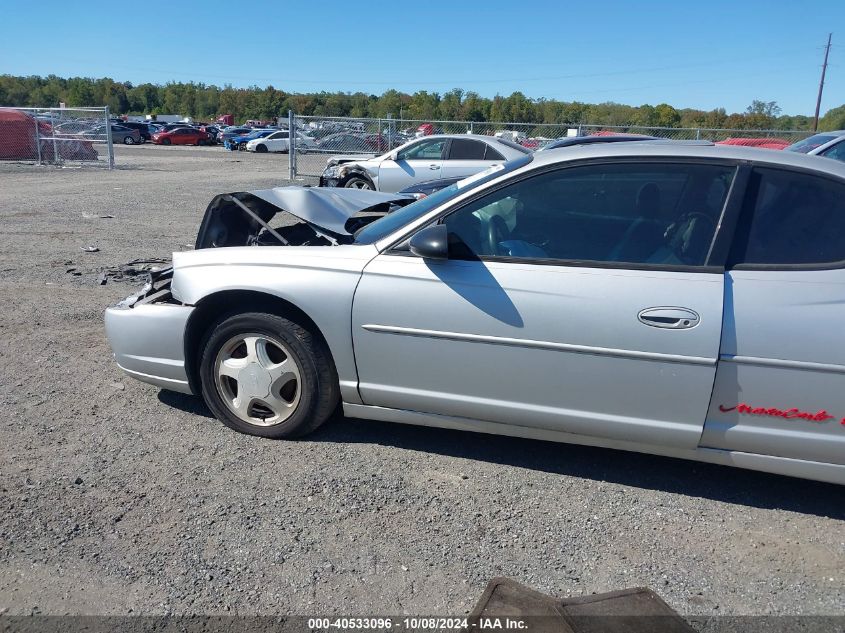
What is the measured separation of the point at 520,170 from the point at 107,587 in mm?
2580

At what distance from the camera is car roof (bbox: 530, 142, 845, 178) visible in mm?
3268

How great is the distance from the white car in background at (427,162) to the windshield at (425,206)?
1006 centimetres

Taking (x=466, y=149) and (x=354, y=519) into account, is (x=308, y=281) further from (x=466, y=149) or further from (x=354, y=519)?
(x=466, y=149)

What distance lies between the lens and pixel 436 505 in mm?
3291

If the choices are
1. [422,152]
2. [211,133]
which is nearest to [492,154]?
[422,152]

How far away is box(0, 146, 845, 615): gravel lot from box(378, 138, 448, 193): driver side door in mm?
10208

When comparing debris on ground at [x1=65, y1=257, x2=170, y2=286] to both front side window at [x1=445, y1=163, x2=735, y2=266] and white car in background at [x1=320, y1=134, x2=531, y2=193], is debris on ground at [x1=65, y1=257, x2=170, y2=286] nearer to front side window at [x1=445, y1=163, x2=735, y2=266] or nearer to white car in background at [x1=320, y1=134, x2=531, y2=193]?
front side window at [x1=445, y1=163, x2=735, y2=266]

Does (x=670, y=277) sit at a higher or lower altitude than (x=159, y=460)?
higher

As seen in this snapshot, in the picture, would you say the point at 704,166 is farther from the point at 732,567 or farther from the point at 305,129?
the point at 305,129

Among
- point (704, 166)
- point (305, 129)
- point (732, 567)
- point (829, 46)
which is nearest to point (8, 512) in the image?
point (732, 567)

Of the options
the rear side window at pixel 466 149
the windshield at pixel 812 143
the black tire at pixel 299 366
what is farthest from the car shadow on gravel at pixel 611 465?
the rear side window at pixel 466 149

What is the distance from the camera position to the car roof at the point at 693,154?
3268mm

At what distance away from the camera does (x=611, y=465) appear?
3.71m

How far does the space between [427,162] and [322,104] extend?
9618 cm
